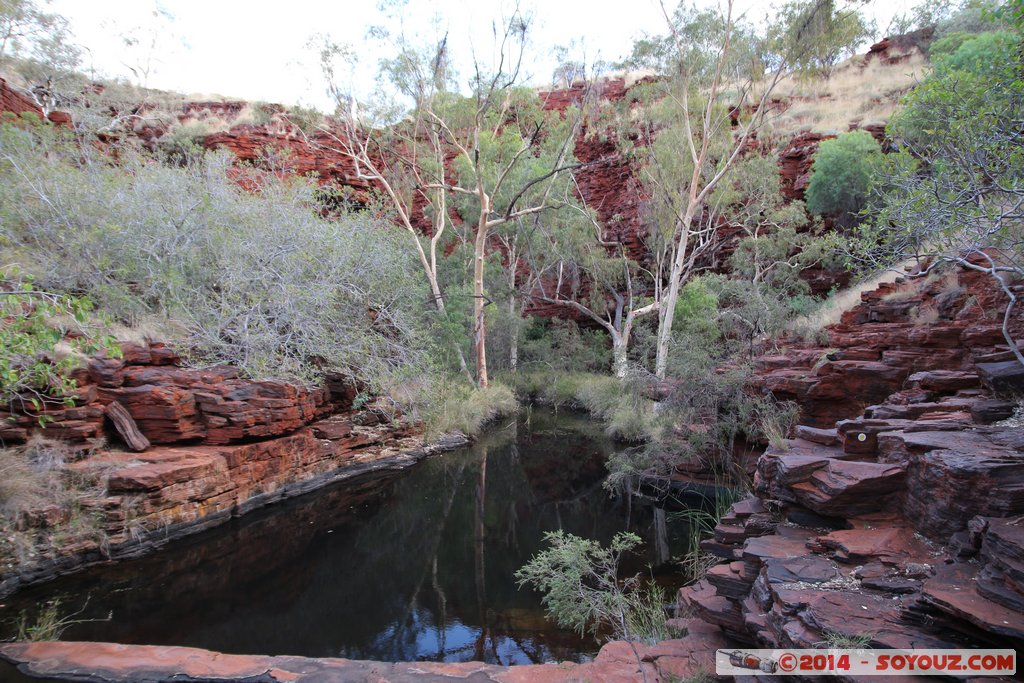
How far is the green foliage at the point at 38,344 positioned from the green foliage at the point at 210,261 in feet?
5.60

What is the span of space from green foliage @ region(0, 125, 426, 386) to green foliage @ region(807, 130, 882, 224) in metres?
13.5

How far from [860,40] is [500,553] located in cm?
2819

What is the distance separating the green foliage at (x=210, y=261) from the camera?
9.04 m

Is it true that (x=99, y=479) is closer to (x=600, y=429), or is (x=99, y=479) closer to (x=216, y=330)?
(x=216, y=330)

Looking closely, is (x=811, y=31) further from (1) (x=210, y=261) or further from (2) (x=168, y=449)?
(2) (x=168, y=449)

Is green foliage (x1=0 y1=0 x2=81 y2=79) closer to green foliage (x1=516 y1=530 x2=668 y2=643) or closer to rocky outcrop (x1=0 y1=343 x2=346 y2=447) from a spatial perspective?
rocky outcrop (x1=0 y1=343 x2=346 y2=447)

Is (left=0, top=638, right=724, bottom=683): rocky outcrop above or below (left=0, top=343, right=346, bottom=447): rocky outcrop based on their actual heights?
below

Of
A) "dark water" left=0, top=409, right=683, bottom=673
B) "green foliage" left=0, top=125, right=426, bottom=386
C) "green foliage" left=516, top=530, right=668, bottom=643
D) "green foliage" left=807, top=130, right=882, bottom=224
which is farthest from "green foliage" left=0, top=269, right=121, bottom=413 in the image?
"green foliage" left=807, top=130, right=882, bottom=224

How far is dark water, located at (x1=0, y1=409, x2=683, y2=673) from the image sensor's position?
5.25 meters

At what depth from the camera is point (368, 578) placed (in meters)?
6.73

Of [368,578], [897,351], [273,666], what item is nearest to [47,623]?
[273,666]

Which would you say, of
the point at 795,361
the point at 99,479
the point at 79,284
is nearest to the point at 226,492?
the point at 99,479

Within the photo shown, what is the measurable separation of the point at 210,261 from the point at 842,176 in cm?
1715

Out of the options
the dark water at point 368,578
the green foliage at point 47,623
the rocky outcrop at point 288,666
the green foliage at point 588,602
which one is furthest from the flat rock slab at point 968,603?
the green foliage at point 47,623
